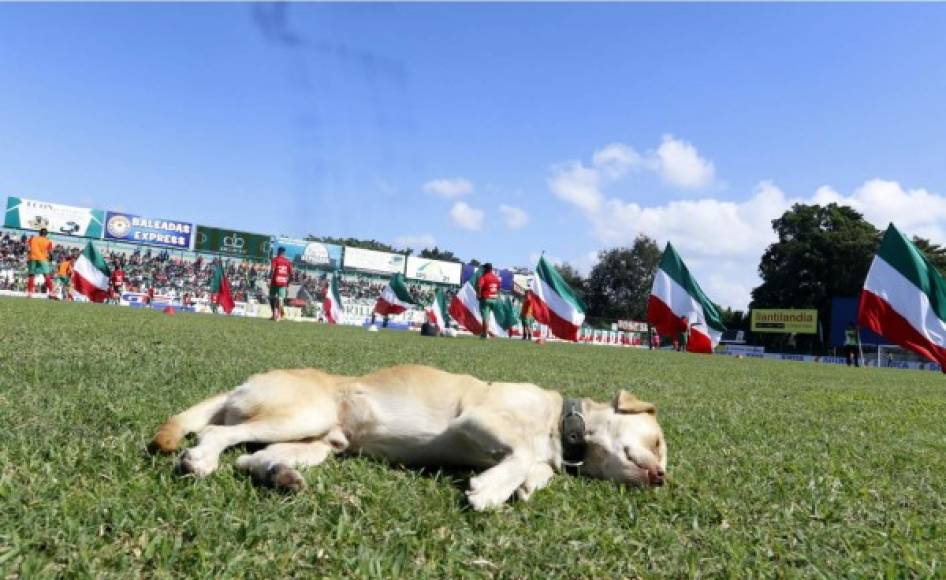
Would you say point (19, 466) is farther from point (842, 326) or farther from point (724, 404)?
point (842, 326)

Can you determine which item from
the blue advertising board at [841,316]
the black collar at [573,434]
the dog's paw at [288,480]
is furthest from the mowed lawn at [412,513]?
the blue advertising board at [841,316]

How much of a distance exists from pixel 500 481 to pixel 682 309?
18312 millimetres

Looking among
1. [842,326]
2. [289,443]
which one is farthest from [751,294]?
[289,443]

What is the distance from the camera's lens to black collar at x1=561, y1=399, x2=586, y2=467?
12.6 ft

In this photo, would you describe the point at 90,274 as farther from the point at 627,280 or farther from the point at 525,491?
the point at 627,280

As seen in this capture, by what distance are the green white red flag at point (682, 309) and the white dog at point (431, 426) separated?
16816mm

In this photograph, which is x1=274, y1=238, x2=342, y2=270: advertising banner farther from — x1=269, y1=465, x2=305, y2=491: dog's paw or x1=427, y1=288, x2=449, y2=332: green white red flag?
x1=269, y1=465, x2=305, y2=491: dog's paw

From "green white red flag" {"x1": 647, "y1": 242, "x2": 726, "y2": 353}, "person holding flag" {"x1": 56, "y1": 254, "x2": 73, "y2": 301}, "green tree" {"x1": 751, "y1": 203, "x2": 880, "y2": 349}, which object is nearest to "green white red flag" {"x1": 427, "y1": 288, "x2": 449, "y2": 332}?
"green white red flag" {"x1": 647, "y1": 242, "x2": 726, "y2": 353}

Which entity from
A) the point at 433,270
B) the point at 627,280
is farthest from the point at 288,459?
the point at 627,280

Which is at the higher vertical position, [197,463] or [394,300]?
[394,300]

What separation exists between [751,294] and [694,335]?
68.1 m

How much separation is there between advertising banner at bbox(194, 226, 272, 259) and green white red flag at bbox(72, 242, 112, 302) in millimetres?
32592

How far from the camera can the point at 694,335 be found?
2031cm

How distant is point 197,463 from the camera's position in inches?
119
